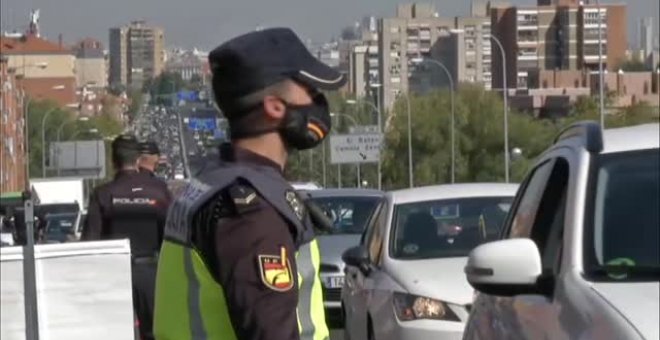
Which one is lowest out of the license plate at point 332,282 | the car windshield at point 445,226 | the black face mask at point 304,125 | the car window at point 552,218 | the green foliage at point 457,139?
the green foliage at point 457,139

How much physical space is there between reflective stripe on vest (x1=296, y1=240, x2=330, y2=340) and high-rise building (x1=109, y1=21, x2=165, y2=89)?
111596mm

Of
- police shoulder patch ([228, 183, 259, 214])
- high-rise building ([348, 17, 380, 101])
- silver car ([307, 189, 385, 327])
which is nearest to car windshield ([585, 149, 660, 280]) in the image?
police shoulder patch ([228, 183, 259, 214])

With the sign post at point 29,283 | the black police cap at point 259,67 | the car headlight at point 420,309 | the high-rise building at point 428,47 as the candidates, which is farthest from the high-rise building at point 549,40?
the black police cap at point 259,67

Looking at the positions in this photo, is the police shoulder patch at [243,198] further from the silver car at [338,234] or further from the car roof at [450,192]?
the silver car at [338,234]

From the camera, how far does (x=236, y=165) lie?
416 centimetres

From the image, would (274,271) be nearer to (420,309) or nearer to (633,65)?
(420,309)

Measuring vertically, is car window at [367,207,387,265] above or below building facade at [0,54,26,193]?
above

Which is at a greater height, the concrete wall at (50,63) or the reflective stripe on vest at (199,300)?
the concrete wall at (50,63)

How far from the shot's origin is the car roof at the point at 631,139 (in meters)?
6.72

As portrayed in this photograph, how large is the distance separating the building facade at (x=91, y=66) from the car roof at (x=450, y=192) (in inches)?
5085

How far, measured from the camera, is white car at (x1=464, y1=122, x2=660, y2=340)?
18.8ft

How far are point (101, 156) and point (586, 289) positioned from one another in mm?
67639

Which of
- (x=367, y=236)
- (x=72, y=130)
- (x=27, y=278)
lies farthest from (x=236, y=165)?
(x=72, y=130)

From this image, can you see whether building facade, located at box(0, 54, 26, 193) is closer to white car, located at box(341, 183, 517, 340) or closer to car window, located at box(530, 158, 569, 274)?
white car, located at box(341, 183, 517, 340)
